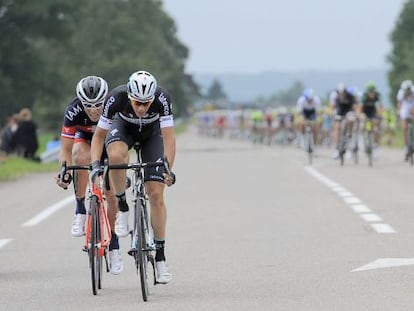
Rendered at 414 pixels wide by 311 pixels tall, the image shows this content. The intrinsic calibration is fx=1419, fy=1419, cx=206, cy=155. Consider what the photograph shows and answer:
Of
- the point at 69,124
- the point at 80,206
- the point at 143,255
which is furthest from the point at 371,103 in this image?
the point at 143,255

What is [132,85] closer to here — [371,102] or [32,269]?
[32,269]

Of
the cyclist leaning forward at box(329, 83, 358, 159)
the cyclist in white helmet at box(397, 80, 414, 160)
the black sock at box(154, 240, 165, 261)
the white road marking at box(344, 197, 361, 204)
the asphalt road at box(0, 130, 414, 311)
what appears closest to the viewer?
the asphalt road at box(0, 130, 414, 311)

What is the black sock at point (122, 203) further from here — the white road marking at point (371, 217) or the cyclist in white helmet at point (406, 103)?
the cyclist in white helmet at point (406, 103)

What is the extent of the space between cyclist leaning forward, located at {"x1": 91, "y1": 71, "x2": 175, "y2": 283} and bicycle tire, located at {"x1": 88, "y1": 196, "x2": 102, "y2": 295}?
0.25m

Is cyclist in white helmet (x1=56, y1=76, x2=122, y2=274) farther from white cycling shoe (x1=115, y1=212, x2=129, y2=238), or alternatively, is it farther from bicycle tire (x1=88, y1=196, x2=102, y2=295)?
bicycle tire (x1=88, y1=196, x2=102, y2=295)

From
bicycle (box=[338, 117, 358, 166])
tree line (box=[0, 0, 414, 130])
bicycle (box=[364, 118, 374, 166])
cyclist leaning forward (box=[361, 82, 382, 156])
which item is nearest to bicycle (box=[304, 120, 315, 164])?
bicycle (box=[338, 117, 358, 166])

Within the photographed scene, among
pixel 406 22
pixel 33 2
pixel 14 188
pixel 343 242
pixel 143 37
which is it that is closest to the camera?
pixel 343 242

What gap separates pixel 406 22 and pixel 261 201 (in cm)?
13925

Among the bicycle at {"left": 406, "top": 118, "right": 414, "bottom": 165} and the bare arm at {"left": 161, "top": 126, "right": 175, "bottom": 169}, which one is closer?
the bare arm at {"left": 161, "top": 126, "right": 175, "bottom": 169}

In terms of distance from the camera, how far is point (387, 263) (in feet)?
37.9

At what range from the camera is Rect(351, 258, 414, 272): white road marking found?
37.1 ft

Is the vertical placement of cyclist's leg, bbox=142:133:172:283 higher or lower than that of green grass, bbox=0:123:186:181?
higher

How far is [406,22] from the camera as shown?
512 ft

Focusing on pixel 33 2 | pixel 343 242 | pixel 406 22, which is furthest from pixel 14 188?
pixel 406 22
